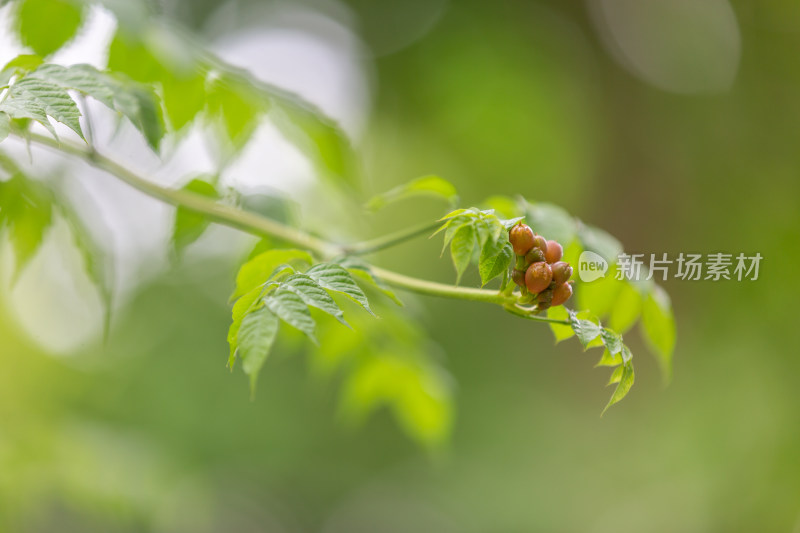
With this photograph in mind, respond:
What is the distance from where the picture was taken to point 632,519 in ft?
13.7

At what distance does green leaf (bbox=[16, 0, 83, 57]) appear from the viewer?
1162 mm

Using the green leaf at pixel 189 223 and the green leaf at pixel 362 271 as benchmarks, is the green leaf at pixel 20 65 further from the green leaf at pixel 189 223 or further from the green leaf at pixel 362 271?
the green leaf at pixel 362 271

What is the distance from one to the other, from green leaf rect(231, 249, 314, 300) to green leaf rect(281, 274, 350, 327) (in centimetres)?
21

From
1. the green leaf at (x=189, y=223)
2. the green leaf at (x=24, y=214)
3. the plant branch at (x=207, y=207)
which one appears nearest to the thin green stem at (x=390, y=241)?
the plant branch at (x=207, y=207)

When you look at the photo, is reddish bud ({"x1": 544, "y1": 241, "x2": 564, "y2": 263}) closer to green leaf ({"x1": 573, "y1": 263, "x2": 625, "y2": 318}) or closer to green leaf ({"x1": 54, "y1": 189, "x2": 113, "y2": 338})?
green leaf ({"x1": 573, "y1": 263, "x2": 625, "y2": 318})

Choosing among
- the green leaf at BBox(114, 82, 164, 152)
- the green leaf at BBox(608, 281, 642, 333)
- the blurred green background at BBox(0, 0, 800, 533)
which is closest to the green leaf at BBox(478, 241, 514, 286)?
the green leaf at BBox(608, 281, 642, 333)

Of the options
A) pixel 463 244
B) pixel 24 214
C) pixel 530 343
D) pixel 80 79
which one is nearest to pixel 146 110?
pixel 80 79

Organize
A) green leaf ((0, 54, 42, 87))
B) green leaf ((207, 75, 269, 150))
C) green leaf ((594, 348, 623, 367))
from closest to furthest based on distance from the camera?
green leaf ((594, 348, 623, 367))
green leaf ((0, 54, 42, 87))
green leaf ((207, 75, 269, 150))

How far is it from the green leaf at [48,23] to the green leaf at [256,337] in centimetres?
83

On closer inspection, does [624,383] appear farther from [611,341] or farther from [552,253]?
[552,253]

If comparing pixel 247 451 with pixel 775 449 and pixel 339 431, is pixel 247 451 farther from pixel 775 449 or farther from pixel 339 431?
pixel 775 449

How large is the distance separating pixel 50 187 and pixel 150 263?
418cm

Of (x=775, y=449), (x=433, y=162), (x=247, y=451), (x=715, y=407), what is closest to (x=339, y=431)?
(x=247, y=451)

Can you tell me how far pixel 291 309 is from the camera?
681 millimetres
